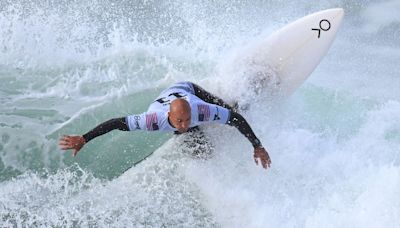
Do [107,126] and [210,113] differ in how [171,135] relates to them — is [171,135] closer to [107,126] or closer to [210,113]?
[210,113]

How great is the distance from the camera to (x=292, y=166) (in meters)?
5.13

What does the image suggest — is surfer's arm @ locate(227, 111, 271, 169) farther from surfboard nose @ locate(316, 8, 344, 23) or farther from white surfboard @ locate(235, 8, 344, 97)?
surfboard nose @ locate(316, 8, 344, 23)

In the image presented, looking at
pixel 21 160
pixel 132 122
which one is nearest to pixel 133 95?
pixel 21 160

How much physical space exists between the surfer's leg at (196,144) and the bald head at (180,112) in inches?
31.6

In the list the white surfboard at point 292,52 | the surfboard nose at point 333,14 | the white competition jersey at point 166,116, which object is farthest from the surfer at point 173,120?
the surfboard nose at point 333,14

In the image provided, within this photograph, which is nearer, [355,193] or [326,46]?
[355,193]

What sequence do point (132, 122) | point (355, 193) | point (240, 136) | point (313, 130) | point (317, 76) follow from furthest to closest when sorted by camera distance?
point (317, 76) → point (313, 130) → point (240, 136) → point (355, 193) → point (132, 122)

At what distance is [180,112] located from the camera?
155 inches

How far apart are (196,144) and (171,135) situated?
0.78 metres

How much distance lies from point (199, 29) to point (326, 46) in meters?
2.64

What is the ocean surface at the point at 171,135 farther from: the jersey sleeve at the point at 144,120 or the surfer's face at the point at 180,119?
the surfer's face at the point at 180,119

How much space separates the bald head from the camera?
3939 millimetres

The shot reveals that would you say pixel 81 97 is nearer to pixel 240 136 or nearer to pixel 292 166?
pixel 240 136

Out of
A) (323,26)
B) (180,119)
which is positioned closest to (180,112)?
(180,119)
